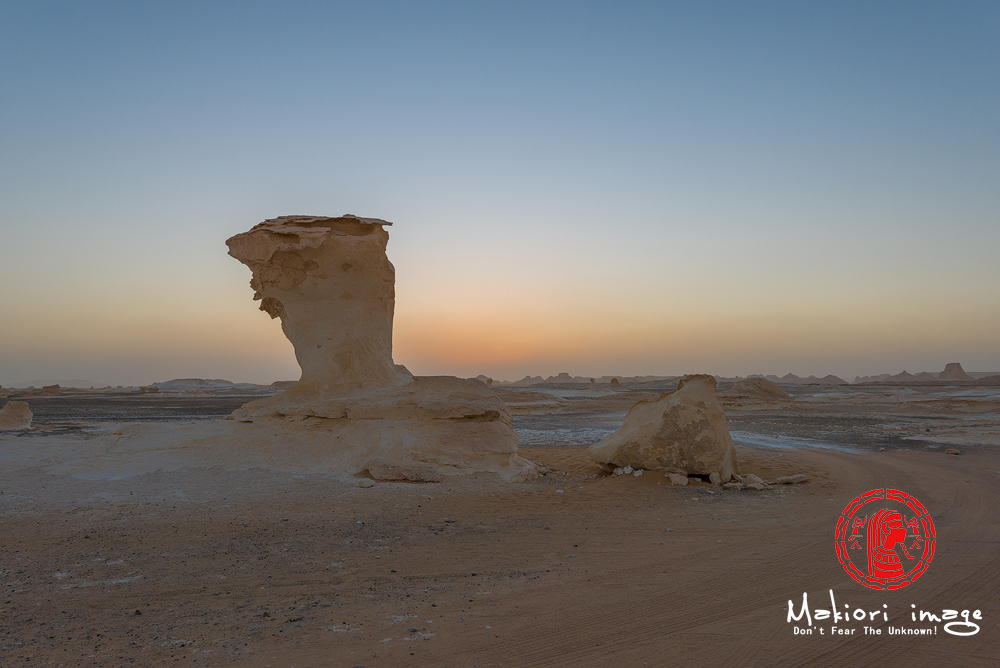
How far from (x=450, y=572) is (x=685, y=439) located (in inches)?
254

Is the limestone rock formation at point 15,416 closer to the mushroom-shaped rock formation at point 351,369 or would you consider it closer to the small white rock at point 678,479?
the mushroom-shaped rock formation at point 351,369

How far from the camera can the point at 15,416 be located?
701 inches

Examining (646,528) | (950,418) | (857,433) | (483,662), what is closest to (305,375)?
(646,528)

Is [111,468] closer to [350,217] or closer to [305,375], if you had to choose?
[305,375]

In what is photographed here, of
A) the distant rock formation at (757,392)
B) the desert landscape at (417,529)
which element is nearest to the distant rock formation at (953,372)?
the distant rock formation at (757,392)

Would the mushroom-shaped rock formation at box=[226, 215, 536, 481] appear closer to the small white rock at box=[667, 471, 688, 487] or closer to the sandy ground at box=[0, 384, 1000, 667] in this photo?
the sandy ground at box=[0, 384, 1000, 667]

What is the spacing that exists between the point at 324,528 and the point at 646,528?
160 inches

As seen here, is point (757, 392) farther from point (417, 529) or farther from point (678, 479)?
point (417, 529)

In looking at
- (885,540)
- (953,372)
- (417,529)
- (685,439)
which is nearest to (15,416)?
(417,529)

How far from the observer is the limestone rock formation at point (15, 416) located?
1728cm

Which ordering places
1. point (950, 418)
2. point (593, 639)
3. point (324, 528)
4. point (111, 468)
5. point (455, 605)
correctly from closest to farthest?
point (593, 639) < point (455, 605) < point (324, 528) < point (111, 468) < point (950, 418)

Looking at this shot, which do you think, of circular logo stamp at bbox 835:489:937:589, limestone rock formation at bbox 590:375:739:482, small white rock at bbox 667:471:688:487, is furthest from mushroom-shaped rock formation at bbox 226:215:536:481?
circular logo stamp at bbox 835:489:937:589

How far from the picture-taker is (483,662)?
12.1 feet

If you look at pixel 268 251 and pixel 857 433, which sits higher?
pixel 268 251
